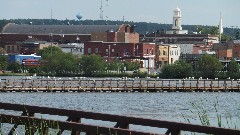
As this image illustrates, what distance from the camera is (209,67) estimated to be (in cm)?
16962

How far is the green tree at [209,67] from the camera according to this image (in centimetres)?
16938

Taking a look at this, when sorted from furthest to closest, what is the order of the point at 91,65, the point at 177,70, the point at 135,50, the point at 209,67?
the point at 135,50 → the point at 91,65 → the point at 177,70 → the point at 209,67

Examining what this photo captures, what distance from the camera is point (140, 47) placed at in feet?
646

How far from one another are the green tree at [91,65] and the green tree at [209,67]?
61.9 feet

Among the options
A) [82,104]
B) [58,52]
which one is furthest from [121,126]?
[58,52]

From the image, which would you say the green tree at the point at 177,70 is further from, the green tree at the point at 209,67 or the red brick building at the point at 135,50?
the red brick building at the point at 135,50

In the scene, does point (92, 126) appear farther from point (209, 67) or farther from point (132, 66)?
point (132, 66)

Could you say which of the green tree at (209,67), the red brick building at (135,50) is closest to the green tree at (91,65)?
the red brick building at (135,50)

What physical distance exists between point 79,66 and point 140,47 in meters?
22.8

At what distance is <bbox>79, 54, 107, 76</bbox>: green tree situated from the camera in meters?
175

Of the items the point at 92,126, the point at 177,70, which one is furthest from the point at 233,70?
the point at 92,126

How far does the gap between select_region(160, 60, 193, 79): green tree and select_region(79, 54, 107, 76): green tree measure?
13083 millimetres

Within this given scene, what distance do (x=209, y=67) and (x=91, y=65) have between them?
75.5 ft

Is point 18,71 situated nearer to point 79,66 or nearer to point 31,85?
point 79,66
